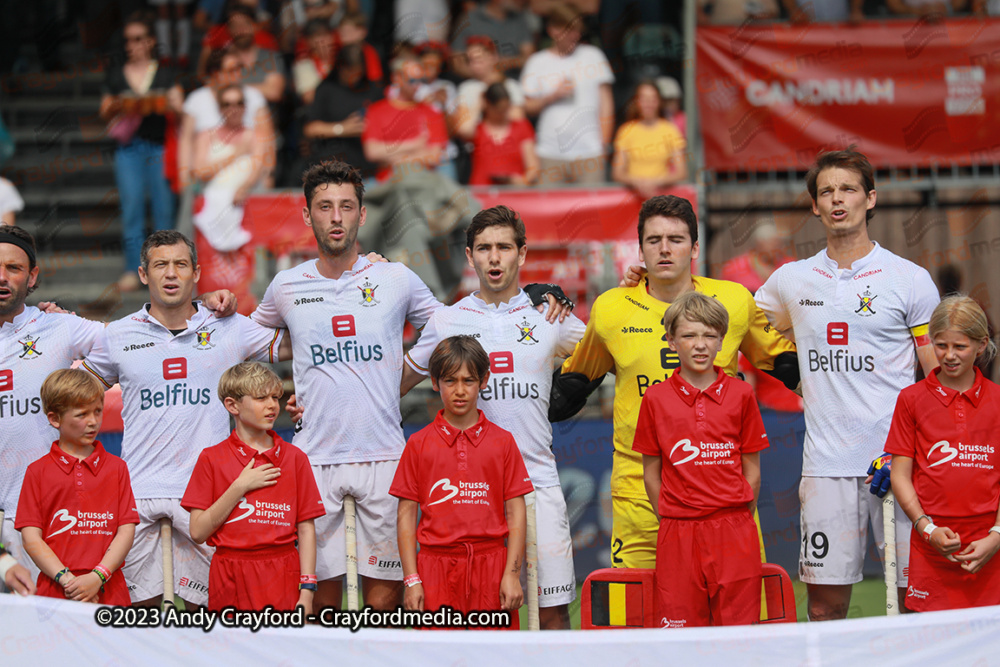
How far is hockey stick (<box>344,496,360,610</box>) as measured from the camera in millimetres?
4809

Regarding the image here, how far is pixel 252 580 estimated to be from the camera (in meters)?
4.35

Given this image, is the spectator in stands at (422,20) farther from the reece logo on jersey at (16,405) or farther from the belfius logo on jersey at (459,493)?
the belfius logo on jersey at (459,493)

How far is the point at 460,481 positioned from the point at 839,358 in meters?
1.85

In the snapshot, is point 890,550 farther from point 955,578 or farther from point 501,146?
point 501,146

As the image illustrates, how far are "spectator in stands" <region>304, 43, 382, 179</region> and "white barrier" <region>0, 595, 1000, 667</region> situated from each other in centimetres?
640

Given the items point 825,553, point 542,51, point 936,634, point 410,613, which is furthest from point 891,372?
point 542,51

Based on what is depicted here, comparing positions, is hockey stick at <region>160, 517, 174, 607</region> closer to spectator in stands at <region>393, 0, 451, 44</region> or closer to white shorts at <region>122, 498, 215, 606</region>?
white shorts at <region>122, 498, 215, 606</region>

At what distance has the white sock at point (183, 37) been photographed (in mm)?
11180

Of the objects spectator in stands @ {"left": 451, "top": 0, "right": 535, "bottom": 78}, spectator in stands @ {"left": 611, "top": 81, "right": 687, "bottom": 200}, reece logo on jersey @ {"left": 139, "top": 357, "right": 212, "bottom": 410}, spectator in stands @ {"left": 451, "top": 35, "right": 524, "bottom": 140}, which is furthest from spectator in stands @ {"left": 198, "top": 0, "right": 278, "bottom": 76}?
reece logo on jersey @ {"left": 139, "top": 357, "right": 212, "bottom": 410}

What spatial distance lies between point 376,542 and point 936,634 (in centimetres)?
250

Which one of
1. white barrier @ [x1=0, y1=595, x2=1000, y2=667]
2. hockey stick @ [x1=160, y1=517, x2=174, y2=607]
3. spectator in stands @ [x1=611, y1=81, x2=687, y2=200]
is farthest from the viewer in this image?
spectator in stands @ [x1=611, y1=81, x2=687, y2=200]

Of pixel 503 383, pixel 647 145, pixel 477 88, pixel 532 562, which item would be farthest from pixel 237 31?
pixel 532 562

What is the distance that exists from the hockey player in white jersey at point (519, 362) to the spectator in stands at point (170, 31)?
7.22 metres

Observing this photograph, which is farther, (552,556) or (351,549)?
(351,549)
